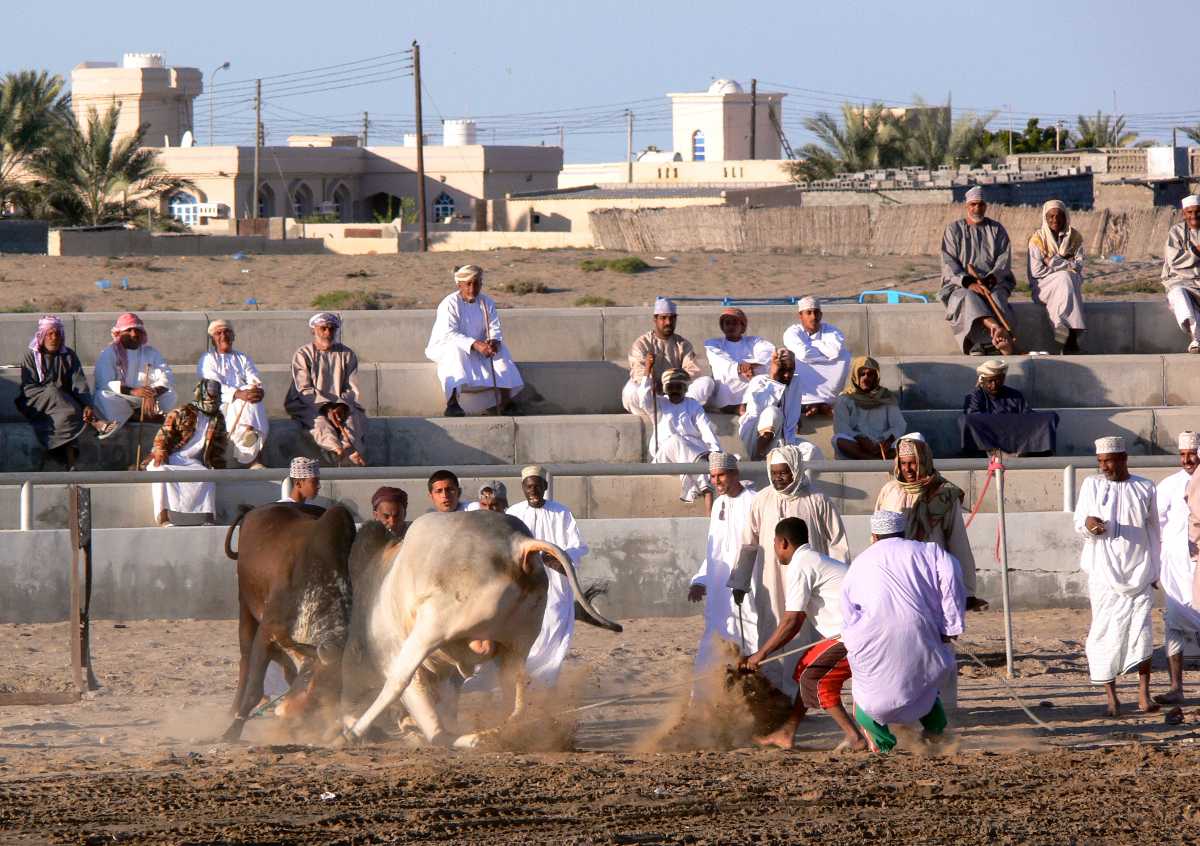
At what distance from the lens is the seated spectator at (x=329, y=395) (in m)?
14.2

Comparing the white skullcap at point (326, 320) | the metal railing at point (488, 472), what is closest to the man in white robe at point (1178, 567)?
the metal railing at point (488, 472)

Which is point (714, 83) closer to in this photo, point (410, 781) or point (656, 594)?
point (656, 594)

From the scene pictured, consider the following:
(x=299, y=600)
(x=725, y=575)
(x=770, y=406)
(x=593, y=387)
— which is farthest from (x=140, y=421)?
(x=299, y=600)

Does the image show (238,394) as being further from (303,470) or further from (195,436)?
(303,470)

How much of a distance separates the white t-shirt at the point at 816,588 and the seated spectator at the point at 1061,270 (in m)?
8.12

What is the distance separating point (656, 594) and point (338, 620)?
186 inches

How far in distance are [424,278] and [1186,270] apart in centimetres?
1853

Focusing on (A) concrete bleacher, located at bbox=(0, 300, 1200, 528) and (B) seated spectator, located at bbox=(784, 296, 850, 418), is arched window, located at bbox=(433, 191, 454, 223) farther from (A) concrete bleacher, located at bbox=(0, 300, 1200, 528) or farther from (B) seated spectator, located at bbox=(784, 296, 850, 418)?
(B) seated spectator, located at bbox=(784, 296, 850, 418)

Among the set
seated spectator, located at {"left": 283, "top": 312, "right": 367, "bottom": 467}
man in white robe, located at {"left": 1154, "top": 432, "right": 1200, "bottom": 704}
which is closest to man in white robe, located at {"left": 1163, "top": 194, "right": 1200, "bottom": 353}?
man in white robe, located at {"left": 1154, "top": 432, "right": 1200, "bottom": 704}

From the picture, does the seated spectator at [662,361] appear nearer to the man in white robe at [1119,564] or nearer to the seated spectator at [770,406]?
the seated spectator at [770,406]

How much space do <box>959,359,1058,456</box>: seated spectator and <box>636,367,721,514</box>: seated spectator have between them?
6.65ft

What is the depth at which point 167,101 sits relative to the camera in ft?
252

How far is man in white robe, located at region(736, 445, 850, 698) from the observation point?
9.31m

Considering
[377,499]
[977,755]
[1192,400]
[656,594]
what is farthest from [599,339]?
[977,755]
